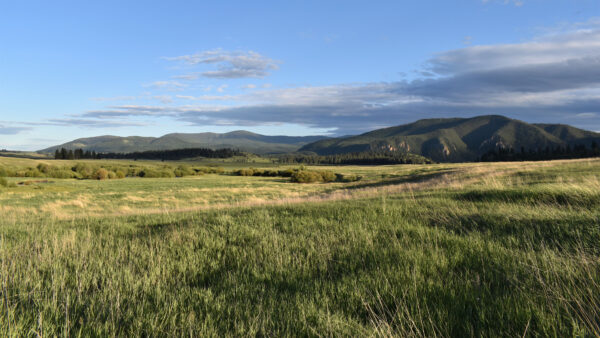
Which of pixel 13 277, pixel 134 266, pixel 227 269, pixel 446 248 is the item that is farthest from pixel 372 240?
pixel 13 277

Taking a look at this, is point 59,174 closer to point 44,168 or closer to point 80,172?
point 80,172

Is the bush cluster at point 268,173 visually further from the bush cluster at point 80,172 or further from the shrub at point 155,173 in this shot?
the shrub at point 155,173

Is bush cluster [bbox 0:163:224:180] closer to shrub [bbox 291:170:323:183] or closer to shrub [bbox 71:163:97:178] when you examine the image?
shrub [bbox 71:163:97:178]

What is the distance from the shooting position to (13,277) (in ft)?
14.0

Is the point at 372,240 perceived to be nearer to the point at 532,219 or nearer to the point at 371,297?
the point at 371,297

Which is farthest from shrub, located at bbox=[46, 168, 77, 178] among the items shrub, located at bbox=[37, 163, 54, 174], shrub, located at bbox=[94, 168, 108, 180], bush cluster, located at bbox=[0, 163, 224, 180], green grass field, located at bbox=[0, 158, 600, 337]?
green grass field, located at bbox=[0, 158, 600, 337]

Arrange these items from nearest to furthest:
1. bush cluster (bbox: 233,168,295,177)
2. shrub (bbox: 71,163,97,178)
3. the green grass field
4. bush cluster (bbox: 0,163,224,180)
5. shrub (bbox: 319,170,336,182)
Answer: the green grass field → bush cluster (bbox: 0,163,224,180) → shrub (bbox: 71,163,97,178) → shrub (bbox: 319,170,336,182) → bush cluster (bbox: 233,168,295,177)

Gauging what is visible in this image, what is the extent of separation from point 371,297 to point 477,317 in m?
1.03

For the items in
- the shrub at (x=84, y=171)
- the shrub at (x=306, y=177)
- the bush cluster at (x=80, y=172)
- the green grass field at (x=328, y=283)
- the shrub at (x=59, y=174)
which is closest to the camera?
the green grass field at (x=328, y=283)

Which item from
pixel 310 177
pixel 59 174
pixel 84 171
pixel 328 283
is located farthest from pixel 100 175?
pixel 328 283

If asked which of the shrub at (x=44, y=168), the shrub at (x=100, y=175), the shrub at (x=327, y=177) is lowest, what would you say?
the shrub at (x=327, y=177)

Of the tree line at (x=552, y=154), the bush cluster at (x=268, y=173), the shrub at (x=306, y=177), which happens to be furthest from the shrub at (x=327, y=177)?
the tree line at (x=552, y=154)

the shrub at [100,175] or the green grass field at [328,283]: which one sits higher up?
the green grass field at [328,283]

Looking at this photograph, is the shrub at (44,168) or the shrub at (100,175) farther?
the shrub at (100,175)
